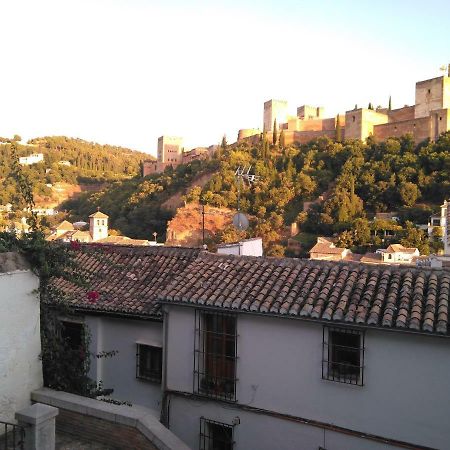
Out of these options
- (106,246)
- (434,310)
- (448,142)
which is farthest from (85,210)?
(434,310)

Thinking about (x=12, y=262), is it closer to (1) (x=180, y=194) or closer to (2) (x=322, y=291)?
(2) (x=322, y=291)

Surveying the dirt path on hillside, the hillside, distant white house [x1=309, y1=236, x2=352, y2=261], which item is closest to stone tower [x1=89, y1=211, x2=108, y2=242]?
the hillside

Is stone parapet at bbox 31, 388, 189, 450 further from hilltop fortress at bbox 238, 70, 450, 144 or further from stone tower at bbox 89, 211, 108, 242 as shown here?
hilltop fortress at bbox 238, 70, 450, 144

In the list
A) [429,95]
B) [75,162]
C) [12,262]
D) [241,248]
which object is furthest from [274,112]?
[12,262]

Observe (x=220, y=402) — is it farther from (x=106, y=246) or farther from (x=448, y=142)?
(x=448, y=142)

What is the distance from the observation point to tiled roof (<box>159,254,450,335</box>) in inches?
228

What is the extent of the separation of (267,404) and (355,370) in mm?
1296

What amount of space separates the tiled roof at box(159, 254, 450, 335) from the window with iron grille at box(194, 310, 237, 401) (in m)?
0.41

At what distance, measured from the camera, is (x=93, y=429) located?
4.88m

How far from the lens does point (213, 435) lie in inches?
280

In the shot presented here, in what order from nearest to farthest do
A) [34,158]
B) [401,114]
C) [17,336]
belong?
[17,336], [401,114], [34,158]

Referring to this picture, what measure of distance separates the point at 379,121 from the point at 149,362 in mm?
67318

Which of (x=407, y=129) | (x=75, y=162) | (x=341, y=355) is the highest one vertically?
(x=75, y=162)

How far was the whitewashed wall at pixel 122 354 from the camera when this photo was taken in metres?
7.87
